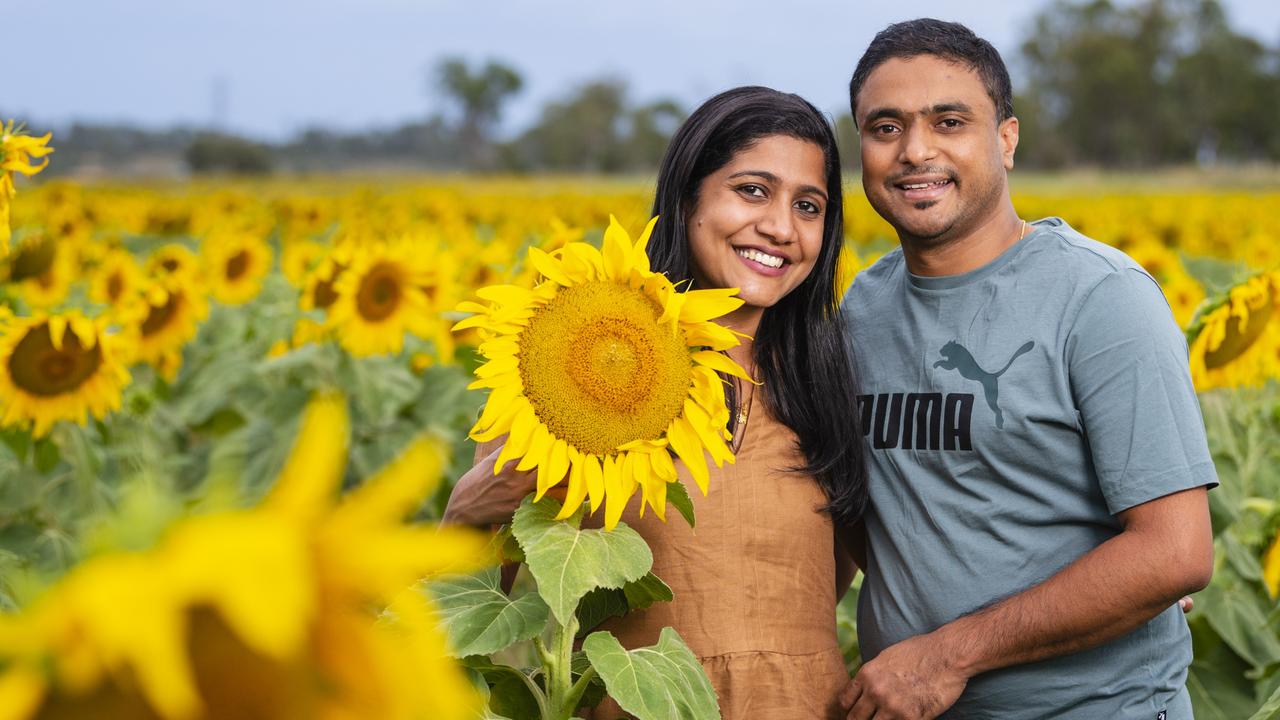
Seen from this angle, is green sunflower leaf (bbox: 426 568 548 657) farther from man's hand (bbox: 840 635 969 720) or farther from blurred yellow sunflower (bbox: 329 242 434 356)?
blurred yellow sunflower (bbox: 329 242 434 356)

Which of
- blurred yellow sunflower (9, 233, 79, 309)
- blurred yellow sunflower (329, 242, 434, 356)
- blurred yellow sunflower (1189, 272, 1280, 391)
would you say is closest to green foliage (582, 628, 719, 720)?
blurred yellow sunflower (1189, 272, 1280, 391)

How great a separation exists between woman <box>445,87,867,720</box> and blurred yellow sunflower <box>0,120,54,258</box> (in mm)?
947

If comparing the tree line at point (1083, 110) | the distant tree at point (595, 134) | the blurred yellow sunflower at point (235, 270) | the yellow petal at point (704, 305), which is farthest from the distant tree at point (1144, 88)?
Result: the yellow petal at point (704, 305)

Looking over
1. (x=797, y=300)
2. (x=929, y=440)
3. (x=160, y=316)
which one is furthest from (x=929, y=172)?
(x=160, y=316)

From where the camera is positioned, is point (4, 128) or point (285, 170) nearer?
point (4, 128)

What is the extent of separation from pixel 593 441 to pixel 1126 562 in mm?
985

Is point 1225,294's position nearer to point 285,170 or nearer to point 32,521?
point 32,521

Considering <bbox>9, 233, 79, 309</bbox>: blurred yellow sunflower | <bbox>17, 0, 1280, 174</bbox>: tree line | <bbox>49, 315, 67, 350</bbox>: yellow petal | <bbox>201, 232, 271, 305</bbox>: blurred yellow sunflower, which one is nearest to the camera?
<bbox>49, 315, 67, 350</bbox>: yellow petal

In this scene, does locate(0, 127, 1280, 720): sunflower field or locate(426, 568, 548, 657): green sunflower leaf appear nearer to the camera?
locate(0, 127, 1280, 720): sunflower field

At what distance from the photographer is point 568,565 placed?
1557 mm

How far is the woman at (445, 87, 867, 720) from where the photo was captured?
2104 mm

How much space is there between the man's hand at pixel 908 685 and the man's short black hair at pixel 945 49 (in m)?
1.08

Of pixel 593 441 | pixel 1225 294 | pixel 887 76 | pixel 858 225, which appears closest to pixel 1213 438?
pixel 1225 294

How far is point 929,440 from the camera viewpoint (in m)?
2.31
